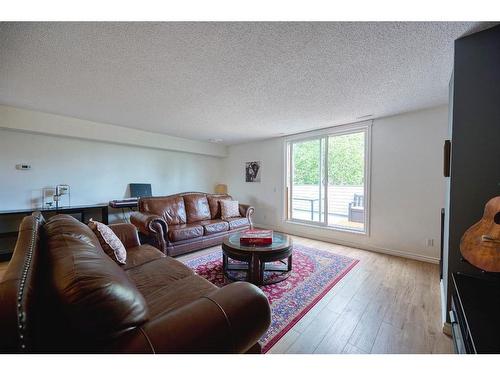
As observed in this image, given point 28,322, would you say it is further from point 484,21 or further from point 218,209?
point 218,209

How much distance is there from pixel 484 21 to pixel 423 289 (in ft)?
7.66

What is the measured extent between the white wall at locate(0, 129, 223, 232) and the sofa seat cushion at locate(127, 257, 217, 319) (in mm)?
3096

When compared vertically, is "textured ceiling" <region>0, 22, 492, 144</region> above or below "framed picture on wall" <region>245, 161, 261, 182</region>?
above

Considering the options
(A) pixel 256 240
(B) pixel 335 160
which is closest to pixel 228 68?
(A) pixel 256 240

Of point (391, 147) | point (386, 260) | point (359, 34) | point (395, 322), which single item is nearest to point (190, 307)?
point (395, 322)

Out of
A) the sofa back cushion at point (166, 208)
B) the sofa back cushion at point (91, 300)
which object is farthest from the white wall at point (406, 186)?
the sofa back cushion at point (91, 300)

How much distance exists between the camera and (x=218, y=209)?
429cm

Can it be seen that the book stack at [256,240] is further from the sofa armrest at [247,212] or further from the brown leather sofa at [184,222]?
the sofa armrest at [247,212]

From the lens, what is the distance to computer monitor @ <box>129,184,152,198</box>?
4.48m

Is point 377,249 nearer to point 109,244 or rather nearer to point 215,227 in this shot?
point 215,227

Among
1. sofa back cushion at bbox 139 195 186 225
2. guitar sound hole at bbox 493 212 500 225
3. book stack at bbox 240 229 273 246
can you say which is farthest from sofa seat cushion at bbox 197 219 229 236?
guitar sound hole at bbox 493 212 500 225

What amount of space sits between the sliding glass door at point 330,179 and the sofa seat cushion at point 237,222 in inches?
43.6

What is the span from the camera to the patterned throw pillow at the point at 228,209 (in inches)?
165

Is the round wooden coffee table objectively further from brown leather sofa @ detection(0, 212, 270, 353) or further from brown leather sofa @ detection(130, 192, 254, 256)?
brown leather sofa @ detection(0, 212, 270, 353)
